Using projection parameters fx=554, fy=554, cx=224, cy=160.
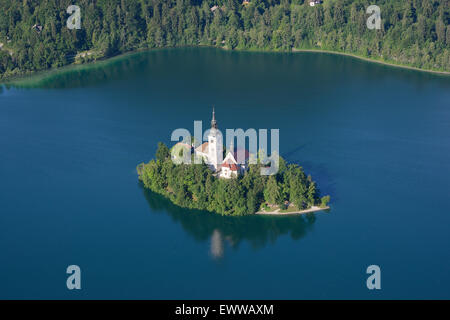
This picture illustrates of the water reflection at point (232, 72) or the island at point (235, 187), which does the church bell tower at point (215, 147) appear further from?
the water reflection at point (232, 72)

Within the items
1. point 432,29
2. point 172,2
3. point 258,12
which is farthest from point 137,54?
point 432,29

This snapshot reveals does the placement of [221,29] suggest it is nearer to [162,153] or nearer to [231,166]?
[162,153]

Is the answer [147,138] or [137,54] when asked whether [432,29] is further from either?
[147,138]

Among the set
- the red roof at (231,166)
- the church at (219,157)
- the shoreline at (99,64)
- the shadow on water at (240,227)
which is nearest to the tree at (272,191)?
the shadow on water at (240,227)

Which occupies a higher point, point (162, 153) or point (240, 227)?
point (162, 153)

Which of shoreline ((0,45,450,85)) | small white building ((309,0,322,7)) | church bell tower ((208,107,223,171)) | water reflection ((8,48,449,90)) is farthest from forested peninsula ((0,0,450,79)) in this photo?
church bell tower ((208,107,223,171))

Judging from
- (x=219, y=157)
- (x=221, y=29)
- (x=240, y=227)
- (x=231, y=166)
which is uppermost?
(x=221, y=29)

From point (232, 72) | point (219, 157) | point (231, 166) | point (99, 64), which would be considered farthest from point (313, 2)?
point (231, 166)
